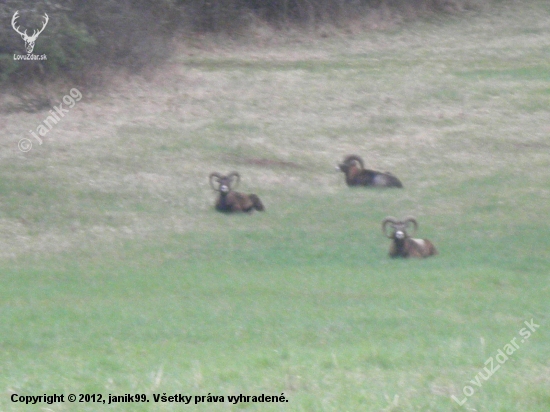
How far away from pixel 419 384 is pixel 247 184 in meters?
16.9

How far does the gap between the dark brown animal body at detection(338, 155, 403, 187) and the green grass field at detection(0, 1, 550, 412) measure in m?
0.56

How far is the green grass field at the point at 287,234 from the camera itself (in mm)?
9320

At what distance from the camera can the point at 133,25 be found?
112 feet

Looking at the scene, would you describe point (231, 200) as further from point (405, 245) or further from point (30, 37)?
point (30, 37)

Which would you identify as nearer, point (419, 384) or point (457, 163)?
point (419, 384)

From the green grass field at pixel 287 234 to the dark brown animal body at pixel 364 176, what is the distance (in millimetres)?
559

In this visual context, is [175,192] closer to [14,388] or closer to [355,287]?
[355,287]

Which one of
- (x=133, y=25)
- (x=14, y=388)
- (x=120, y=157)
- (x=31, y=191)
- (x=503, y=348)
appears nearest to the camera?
(x=14, y=388)

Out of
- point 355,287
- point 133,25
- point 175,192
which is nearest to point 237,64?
point 133,25

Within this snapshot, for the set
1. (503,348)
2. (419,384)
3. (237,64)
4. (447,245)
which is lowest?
(237,64)

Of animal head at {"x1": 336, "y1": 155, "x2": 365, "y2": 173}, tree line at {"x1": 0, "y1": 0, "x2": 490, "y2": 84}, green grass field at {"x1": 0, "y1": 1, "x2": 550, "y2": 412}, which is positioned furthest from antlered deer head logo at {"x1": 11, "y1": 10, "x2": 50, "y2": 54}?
animal head at {"x1": 336, "y1": 155, "x2": 365, "y2": 173}

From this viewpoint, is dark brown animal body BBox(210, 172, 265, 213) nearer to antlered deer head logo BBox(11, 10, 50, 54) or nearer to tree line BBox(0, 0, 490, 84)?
tree line BBox(0, 0, 490, 84)

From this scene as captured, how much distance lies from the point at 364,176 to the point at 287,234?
5857mm

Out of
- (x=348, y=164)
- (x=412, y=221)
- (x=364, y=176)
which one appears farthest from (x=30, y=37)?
(x=412, y=221)
